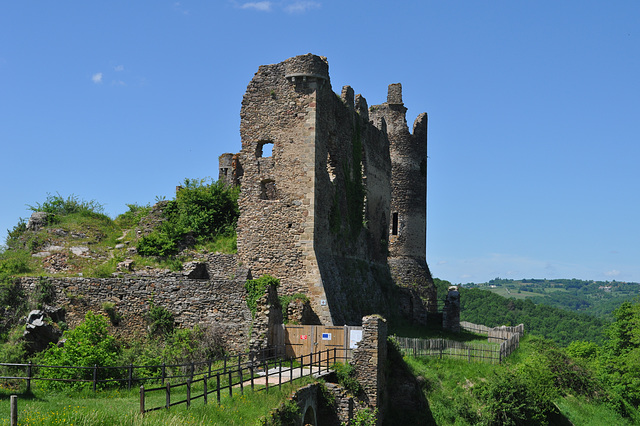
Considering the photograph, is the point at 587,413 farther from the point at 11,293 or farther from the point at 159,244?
the point at 11,293

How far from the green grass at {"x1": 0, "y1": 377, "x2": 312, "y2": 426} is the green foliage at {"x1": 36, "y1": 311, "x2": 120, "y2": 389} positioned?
1.74 meters

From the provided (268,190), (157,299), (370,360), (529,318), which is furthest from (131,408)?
(529,318)

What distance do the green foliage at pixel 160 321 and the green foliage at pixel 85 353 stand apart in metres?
1.48

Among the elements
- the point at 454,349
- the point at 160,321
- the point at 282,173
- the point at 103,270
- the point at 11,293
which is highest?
the point at 282,173

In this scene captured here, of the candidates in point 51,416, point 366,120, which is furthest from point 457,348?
point 51,416

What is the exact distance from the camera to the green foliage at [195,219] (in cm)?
2875

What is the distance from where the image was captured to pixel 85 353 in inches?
808

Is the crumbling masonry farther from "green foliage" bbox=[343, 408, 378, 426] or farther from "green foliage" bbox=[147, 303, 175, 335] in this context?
"green foliage" bbox=[147, 303, 175, 335]

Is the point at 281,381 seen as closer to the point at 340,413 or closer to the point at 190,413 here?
the point at 340,413

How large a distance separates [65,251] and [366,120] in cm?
1624

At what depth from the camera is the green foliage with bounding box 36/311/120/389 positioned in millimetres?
19156

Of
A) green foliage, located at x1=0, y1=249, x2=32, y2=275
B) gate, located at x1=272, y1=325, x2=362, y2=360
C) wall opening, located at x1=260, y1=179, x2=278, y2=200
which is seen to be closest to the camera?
gate, located at x1=272, y1=325, x2=362, y2=360

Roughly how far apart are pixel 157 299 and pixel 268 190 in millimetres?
7472

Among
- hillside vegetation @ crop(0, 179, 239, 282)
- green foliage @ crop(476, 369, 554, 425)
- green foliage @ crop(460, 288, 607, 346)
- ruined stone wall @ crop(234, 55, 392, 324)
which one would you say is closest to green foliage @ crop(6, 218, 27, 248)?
hillside vegetation @ crop(0, 179, 239, 282)
